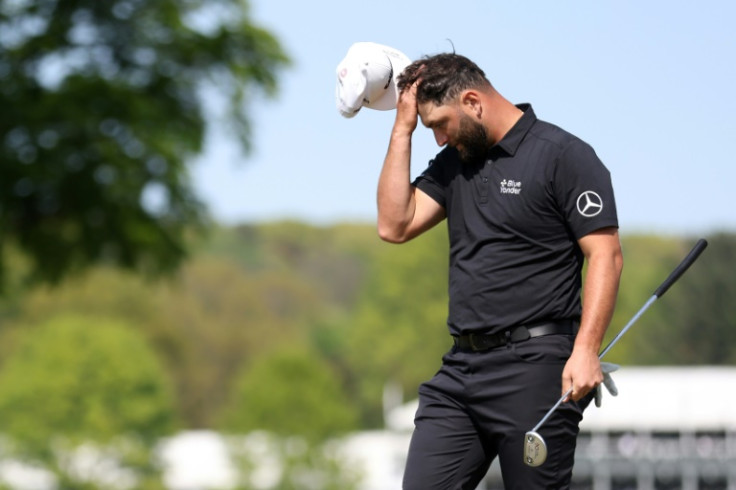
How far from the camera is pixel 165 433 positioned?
6625cm

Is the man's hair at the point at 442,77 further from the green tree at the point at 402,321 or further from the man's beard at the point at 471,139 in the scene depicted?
the green tree at the point at 402,321

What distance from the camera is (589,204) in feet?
17.0

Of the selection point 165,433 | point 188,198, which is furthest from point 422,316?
point 188,198

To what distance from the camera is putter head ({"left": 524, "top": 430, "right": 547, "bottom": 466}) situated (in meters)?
5.12

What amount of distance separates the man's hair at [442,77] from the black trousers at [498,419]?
876 mm

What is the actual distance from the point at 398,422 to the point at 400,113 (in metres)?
60.9

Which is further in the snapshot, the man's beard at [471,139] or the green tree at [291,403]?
the green tree at [291,403]

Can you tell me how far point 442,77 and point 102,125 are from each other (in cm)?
892

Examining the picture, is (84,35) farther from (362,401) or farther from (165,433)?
(362,401)

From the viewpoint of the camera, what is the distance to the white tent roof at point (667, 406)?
208 ft

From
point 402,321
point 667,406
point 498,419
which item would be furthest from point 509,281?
point 402,321

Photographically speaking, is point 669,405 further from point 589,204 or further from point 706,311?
point 589,204

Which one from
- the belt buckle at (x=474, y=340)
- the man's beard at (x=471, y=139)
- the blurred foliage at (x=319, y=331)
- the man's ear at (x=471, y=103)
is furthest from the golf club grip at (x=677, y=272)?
the blurred foliage at (x=319, y=331)

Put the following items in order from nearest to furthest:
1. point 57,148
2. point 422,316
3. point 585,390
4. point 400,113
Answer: point 585,390
point 400,113
point 57,148
point 422,316
